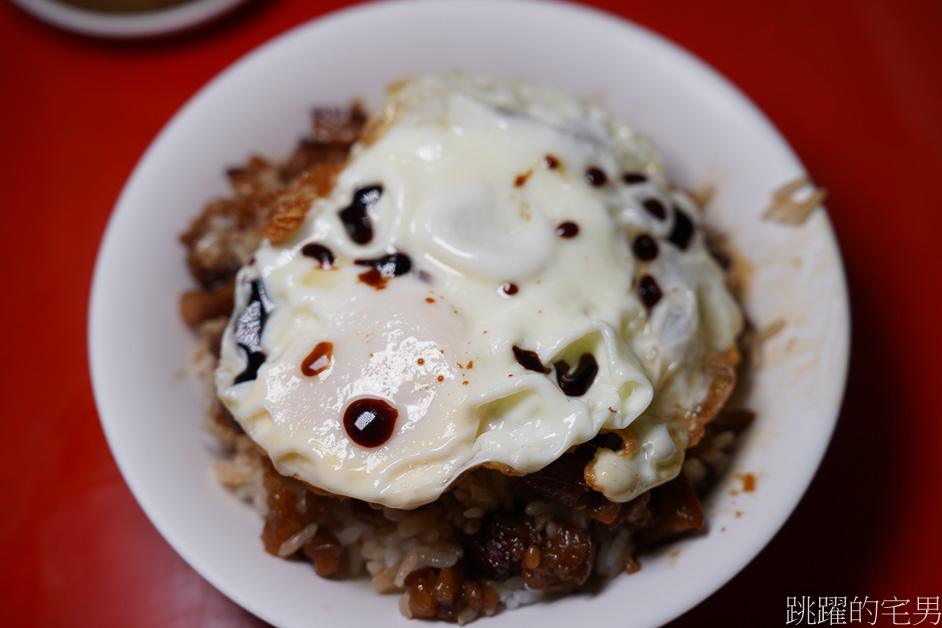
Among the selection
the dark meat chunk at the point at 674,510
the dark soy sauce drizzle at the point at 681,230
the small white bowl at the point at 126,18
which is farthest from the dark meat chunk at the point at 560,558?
the small white bowl at the point at 126,18

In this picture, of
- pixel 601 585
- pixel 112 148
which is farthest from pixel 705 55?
pixel 112 148

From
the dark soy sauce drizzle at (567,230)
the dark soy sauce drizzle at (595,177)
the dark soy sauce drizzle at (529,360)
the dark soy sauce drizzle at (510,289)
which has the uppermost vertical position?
the dark soy sauce drizzle at (595,177)

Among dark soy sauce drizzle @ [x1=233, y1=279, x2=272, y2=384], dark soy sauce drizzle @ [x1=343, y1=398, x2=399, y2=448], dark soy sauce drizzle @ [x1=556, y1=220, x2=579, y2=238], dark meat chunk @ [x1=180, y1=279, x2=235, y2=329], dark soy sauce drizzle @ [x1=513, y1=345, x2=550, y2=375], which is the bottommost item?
dark meat chunk @ [x1=180, y1=279, x2=235, y2=329]

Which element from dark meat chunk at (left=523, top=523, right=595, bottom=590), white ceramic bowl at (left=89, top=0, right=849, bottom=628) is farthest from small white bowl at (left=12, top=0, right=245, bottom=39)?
dark meat chunk at (left=523, top=523, right=595, bottom=590)

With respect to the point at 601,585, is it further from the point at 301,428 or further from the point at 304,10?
the point at 304,10

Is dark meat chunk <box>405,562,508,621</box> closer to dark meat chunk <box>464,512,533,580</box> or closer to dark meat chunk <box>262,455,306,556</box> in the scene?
dark meat chunk <box>464,512,533,580</box>

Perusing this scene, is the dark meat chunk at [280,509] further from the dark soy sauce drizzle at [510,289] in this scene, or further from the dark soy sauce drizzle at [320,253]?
the dark soy sauce drizzle at [510,289]

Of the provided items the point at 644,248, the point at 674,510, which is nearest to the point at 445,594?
the point at 674,510
